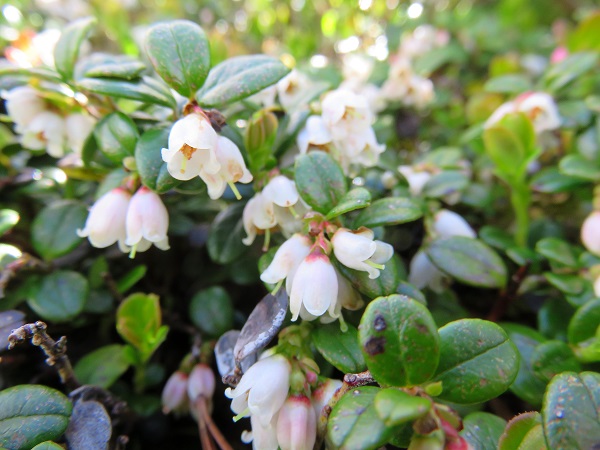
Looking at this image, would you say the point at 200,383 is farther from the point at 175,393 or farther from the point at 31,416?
the point at 31,416

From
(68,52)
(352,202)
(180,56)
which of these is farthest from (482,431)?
(68,52)

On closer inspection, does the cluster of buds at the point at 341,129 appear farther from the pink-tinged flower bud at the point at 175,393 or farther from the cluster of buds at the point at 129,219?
the pink-tinged flower bud at the point at 175,393

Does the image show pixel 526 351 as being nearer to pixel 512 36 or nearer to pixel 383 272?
pixel 383 272

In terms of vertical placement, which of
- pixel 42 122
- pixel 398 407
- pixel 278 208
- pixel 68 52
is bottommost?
pixel 398 407

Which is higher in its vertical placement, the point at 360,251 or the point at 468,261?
the point at 360,251

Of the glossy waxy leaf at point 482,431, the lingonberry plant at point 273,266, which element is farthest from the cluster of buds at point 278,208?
the glossy waxy leaf at point 482,431

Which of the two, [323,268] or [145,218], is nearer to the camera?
[323,268]

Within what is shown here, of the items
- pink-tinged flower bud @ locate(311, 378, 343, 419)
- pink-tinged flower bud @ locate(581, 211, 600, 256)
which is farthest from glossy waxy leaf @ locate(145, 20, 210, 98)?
pink-tinged flower bud @ locate(581, 211, 600, 256)

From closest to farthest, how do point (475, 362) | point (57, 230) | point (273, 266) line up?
point (475, 362) → point (273, 266) → point (57, 230)
